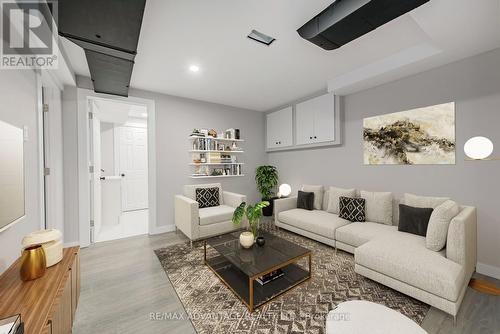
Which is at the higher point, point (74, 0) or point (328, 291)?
point (74, 0)

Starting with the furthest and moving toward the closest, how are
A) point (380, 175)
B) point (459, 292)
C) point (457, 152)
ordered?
1. point (380, 175)
2. point (457, 152)
3. point (459, 292)

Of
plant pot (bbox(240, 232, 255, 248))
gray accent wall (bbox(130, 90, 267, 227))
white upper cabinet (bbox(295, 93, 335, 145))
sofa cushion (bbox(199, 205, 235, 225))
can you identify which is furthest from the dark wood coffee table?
white upper cabinet (bbox(295, 93, 335, 145))

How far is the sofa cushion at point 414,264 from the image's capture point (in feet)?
5.11

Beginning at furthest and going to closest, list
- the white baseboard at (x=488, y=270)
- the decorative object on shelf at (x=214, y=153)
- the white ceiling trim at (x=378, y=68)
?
the decorative object on shelf at (x=214, y=153) < the white ceiling trim at (x=378, y=68) < the white baseboard at (x=488, y=270)

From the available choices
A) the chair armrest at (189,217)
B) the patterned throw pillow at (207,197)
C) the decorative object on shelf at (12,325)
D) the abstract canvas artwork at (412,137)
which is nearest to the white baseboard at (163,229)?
the chair armrest at (189,217)

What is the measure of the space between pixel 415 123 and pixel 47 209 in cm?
508

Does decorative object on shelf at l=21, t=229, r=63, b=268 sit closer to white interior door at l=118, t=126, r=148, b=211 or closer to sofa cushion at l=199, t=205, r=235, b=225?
sofa cushion at l=199, t=205, r=235, b=225

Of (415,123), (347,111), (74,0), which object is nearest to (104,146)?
(74,0)

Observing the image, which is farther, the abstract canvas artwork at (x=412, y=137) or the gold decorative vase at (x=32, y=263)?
the abstract canvas artwork at (x=412, y=137)

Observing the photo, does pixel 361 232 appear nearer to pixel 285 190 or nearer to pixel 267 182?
pixel 285 190

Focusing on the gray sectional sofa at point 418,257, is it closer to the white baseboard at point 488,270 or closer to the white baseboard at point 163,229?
the white baseboard at point 488,270

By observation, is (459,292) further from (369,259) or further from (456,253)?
(369,259)

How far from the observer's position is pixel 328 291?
195cm

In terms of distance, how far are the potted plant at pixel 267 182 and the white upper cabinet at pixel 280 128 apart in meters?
0.60
